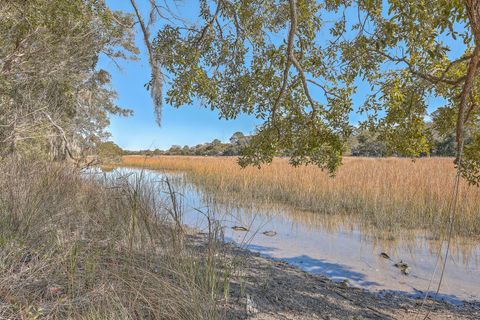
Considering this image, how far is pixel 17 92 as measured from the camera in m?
7.41

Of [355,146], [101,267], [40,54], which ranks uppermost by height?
[40,54]

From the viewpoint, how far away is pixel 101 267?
2.78 meters

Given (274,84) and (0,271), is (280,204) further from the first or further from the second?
(0,271)

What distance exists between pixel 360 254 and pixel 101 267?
152 inches

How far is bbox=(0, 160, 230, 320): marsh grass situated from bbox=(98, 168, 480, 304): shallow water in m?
0.51

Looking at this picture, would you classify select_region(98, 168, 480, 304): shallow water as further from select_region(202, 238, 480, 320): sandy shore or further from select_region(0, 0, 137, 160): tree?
select_region(0, 0, 137, 160): tree

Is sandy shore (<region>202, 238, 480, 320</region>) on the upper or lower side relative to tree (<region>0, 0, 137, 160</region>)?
lower

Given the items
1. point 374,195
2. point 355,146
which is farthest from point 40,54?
point 355,146

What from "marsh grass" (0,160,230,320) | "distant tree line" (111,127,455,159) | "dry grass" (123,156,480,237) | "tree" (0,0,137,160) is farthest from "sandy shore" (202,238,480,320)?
"tree" (0,0,137,160)

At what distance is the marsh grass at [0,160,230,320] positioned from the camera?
2193 mm

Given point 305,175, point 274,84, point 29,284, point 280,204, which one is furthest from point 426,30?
point 305,175

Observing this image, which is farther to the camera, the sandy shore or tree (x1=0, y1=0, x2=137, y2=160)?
tree (x1=0, y1=0, x2=137, y2=160)

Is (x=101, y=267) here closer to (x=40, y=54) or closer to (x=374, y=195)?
(x=40, y=54)

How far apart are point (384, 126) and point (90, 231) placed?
3.48 m
